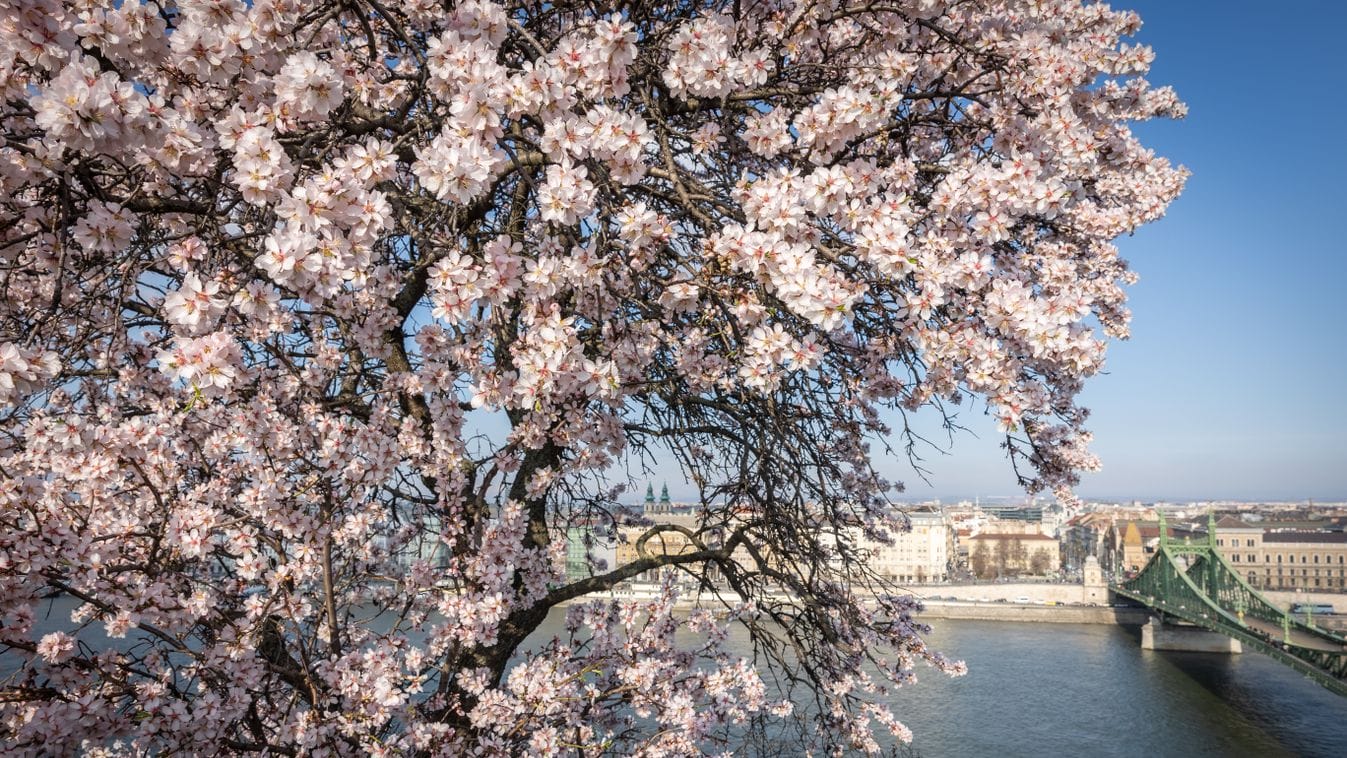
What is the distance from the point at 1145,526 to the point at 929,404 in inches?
3606

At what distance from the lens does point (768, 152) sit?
265cm

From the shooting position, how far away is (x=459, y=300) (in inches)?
82.3

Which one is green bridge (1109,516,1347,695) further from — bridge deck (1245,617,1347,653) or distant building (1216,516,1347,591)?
distant building (1216,516,1347,591)

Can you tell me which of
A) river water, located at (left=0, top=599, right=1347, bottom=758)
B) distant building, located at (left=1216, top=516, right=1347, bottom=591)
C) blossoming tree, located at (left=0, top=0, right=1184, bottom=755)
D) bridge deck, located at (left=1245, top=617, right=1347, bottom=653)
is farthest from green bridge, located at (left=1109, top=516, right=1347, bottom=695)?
blossoming tree, located at (left=0, top=0, right=1184, bottom=755)

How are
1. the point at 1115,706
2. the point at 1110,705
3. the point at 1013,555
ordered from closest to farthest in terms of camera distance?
1. the point at 1115,706
2. the point at 1110,705
3. the point at 1013,555

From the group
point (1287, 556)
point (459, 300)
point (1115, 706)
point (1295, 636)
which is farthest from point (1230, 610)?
point (459, 300)

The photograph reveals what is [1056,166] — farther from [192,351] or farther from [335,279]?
[192,351]

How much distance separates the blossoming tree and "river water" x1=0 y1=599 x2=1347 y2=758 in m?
17.1

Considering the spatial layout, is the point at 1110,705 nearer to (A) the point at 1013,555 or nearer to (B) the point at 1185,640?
(B) the point at 1185,640

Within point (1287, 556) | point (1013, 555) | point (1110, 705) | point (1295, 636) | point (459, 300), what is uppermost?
point (459, 300)

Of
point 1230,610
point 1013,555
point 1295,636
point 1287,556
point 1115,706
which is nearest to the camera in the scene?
point 1115,706

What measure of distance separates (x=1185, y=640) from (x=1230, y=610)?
321 centimetres

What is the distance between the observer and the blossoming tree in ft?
6.31

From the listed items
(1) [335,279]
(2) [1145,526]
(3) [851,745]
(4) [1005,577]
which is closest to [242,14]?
(1) [335,279]
